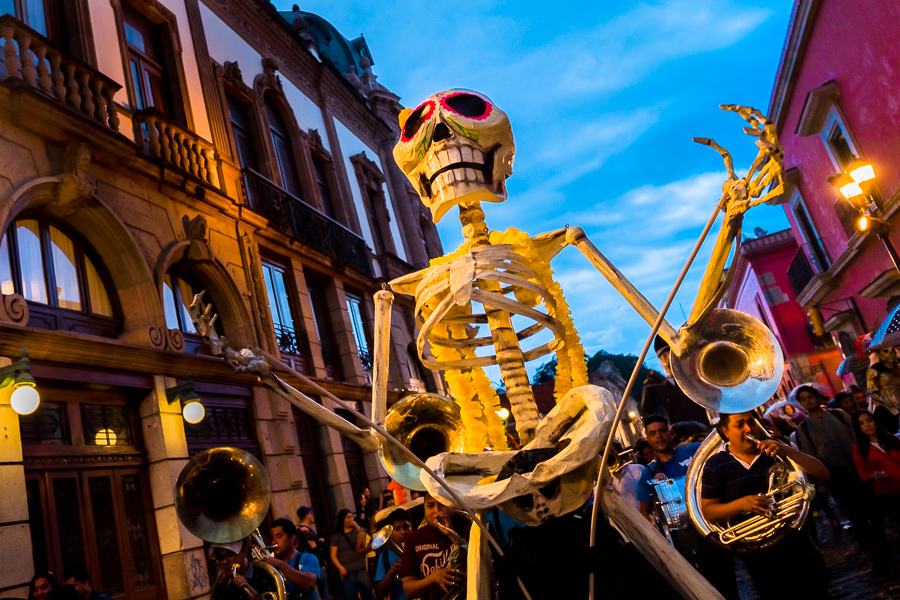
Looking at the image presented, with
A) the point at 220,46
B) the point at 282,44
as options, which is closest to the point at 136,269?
the point at 220,46

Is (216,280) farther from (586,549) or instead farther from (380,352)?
(586,549)

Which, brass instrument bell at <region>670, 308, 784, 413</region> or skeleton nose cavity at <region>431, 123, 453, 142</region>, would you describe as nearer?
brass instrument bell at <region>670, 308, 784, 413</region>

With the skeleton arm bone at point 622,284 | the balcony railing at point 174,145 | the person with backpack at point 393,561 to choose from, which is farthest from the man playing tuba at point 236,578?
the balcony railing at point 174,145

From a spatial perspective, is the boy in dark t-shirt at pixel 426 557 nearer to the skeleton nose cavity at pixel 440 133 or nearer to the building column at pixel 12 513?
the skeleton nose cavity at pixel 440 133

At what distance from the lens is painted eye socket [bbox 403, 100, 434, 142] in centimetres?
323

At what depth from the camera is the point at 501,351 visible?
2955 mm

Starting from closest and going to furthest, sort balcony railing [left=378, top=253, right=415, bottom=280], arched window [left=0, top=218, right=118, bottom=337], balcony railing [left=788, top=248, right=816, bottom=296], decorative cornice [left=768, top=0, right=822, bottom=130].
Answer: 1. arched window [left=0, top=218, right=118, bottom=337]
2. decorative cornice [left=768, top=0, right=822, bottom=130]
3. balcony railing [left=378, top=253, right=415, bottom=280]
4. balcony railing [left=788, top=248, right=816, bottom=296]

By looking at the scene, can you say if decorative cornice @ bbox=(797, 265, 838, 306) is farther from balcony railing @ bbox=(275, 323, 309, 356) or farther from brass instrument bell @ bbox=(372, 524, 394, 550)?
brass instrument bell @ bbox=(372, 524, 394, 550)

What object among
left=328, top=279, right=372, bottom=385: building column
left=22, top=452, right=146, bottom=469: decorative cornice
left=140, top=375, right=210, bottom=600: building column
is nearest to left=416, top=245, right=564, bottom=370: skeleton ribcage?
left=22, top=452, right=146, bottom=469: decorative cornice

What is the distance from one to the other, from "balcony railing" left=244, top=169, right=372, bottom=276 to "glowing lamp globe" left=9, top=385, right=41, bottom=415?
6.15 m

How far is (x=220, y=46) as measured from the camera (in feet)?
41.1

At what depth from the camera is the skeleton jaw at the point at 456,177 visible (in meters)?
3.06

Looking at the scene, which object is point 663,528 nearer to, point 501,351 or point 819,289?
point 501,351

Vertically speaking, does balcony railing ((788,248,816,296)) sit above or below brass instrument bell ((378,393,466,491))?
above
